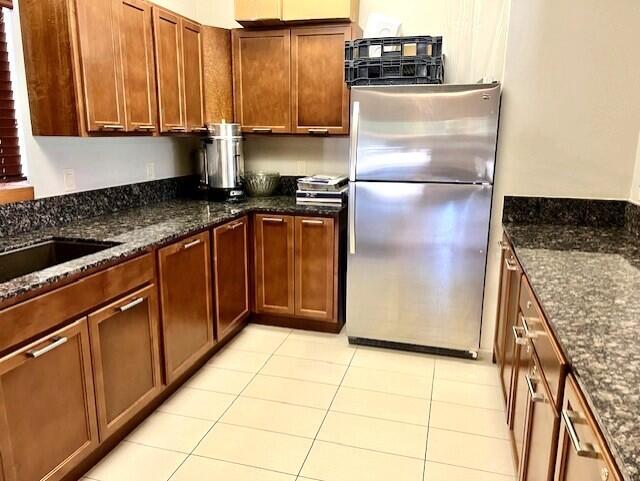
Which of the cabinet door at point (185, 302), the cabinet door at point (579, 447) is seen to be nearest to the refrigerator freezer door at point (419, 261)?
the cabinet door at point (185, 302)

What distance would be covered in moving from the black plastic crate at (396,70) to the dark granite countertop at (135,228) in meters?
0.85

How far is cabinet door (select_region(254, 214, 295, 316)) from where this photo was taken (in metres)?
3.23

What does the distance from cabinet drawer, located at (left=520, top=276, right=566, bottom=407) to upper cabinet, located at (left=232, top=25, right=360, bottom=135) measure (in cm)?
190

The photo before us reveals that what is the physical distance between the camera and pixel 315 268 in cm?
323

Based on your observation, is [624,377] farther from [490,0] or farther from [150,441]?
[490,0]

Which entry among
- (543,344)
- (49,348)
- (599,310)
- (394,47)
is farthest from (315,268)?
(599,310)

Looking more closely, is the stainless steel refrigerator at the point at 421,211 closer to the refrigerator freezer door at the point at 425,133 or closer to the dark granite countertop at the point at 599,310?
the refrigerator freezer door at the point at 425,133

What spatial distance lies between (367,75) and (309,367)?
1.84 meters

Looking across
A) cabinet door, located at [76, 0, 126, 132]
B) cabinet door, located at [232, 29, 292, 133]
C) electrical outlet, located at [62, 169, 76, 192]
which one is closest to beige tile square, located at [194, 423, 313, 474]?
electrical outlet, located at [62, 169, 76, 192]

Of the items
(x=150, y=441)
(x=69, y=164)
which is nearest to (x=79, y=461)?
(x=150, y=441)

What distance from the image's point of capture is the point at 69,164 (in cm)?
259

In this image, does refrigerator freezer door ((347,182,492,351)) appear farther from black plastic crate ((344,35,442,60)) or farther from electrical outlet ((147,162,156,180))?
electrical outlet ((147,162,156,180))

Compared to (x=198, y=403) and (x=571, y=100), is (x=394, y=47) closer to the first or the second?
(x=571, y=100)

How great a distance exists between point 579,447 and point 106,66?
8.20 ft
